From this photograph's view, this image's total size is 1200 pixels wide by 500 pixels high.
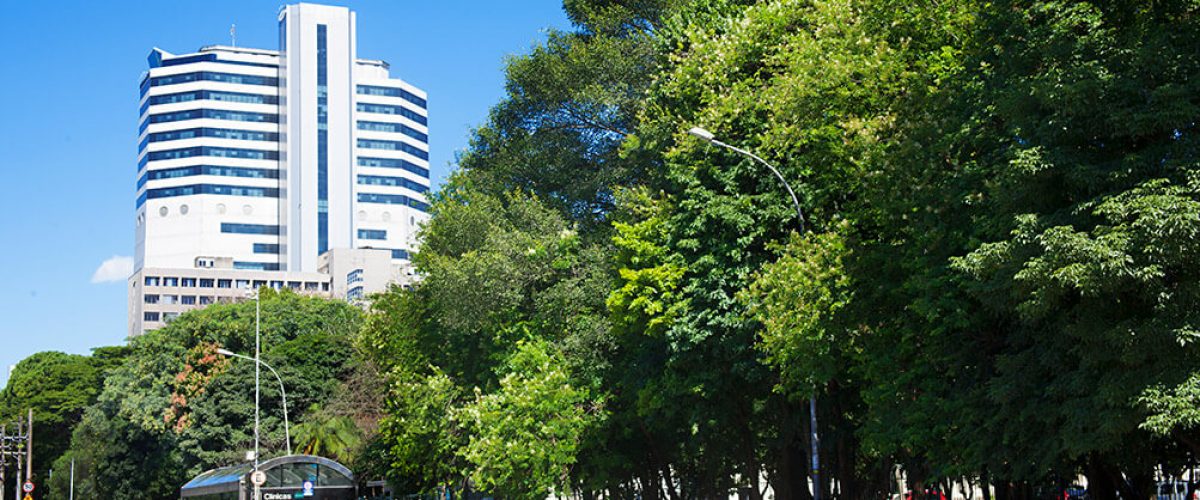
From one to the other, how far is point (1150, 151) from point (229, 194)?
530 ft

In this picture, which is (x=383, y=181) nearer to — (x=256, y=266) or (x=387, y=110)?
(x=387, y=110)

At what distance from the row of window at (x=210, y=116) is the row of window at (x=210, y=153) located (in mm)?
3919

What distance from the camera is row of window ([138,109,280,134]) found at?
560 ft

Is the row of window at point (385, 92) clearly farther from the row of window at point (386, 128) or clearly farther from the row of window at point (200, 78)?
the row of window at point (200, 78)

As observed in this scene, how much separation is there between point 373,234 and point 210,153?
2298 centimetres

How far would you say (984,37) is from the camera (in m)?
21.8

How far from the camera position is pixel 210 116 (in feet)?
560

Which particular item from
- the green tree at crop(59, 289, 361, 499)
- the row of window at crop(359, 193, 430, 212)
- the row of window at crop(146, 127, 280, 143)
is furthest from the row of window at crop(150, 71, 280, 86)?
the green tree at crop(59, 289, 361, 499)

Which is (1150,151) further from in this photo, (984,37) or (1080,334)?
(984,37)

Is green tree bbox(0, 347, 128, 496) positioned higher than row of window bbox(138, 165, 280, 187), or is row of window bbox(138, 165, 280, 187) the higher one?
row of window bbox(138, 165, 280, 187)

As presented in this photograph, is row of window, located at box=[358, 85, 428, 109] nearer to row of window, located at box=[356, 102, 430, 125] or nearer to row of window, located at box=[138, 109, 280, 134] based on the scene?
row of window, located at box=[356, 102, 430, 125]

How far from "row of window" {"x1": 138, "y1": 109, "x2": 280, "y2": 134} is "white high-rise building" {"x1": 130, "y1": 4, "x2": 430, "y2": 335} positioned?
0.42 ft

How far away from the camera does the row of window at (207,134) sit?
170 meters

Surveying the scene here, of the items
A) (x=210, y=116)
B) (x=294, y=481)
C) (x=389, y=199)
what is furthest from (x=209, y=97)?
(x=294, y=481)
